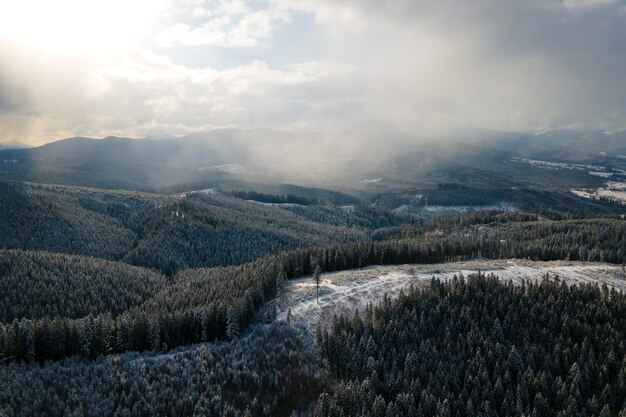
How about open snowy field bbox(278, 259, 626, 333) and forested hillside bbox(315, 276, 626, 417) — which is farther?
open snowy field bbox(278, 259, 626, 333)

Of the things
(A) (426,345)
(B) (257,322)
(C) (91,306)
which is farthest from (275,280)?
(C) (91,306)

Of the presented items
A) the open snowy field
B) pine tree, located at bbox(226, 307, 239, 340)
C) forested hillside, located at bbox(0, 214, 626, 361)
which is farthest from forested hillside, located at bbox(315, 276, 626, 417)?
forested hillside, located at bbox(0, 214, 626, 361)

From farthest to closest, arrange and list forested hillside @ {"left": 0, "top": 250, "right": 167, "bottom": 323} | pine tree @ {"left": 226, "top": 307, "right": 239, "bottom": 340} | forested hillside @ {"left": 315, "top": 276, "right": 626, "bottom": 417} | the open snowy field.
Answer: forested hillside @ {"left": 0, "top": 250, "right": 167, "bottom": 323} < the open snowy field < pine tree @ {"left": 226, "top": 307, "right": 239, "bottom": 340} < forested hillside @ {"left": 315, "top": 276, "right": 626, "bottom": 417}

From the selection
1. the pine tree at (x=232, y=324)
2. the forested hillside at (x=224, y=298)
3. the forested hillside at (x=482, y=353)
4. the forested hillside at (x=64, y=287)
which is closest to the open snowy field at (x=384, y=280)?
the forested hillside at (x=482, y=353)

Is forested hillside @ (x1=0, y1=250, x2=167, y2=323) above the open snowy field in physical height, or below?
below

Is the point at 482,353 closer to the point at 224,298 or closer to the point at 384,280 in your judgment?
the point at 384,280

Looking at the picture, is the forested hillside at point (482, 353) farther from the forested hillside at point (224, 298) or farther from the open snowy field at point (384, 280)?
the forested hillside at point (224, 298)

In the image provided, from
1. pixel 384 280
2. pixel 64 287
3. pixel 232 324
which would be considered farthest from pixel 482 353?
pixel 64 287

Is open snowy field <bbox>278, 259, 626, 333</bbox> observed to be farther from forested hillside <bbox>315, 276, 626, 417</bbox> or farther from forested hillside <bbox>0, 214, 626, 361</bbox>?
forested hillside <bbox>0, 214, 626, 361</bbox>

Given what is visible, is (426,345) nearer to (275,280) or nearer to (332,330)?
(332,330)
